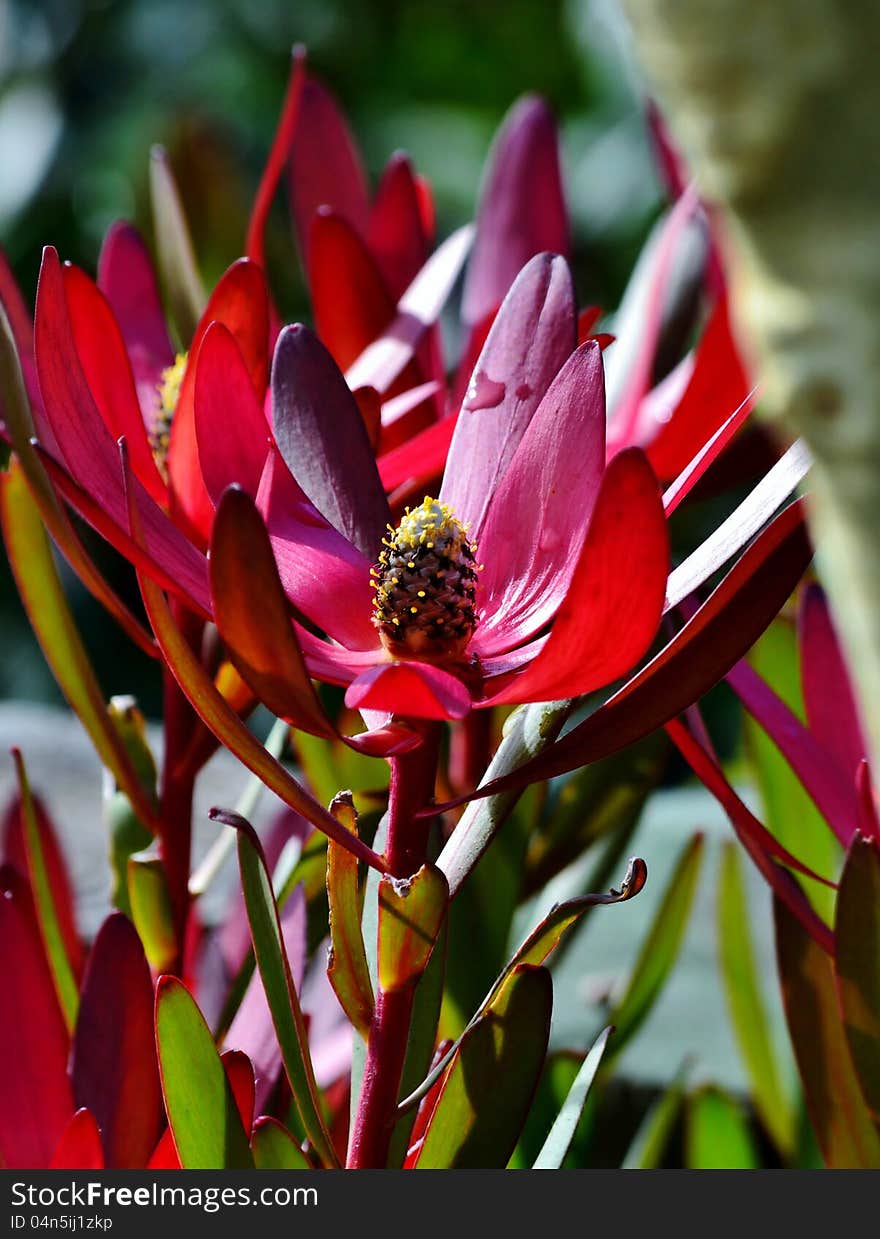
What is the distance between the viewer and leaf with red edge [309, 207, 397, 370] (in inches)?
18.5

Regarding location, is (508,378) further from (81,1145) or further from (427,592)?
(81,1145)

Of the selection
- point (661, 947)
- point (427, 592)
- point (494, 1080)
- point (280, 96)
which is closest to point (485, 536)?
point (427, 592)

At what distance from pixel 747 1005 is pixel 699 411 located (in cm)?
29

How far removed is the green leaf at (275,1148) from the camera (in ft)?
1.06

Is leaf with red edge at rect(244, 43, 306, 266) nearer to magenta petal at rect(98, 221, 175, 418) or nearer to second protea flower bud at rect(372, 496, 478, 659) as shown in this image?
magenta petal at rect(98, 221, 175, 418)

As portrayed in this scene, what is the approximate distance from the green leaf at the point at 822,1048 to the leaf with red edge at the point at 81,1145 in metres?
0.20

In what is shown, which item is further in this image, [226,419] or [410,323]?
[410,323]

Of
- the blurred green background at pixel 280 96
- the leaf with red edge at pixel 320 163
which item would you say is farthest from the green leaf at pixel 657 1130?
the blurred green background at pixel 280 96

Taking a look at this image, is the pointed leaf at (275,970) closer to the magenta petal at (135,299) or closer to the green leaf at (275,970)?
the green leaf at (275,970)

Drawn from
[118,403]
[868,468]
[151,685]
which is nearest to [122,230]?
[118,403]

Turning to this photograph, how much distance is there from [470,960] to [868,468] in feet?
1.02

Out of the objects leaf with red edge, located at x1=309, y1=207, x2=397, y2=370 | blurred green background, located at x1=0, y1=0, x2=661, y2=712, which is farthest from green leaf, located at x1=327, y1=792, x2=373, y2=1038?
blurred green background, located at x1=0, y1=0, x2=661, y2=712

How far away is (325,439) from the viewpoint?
1.13ft

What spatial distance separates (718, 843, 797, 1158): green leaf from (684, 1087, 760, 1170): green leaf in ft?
0.11
